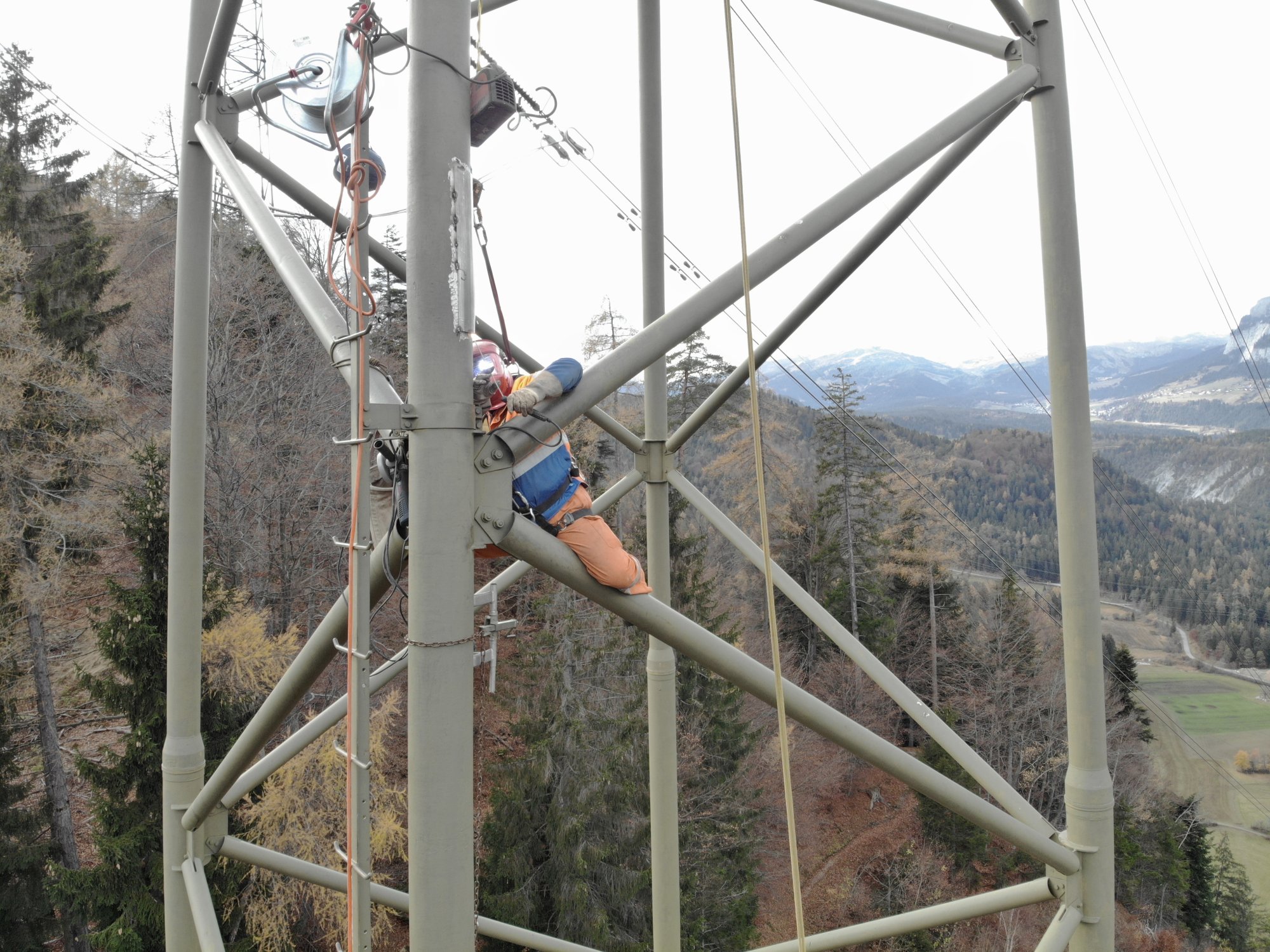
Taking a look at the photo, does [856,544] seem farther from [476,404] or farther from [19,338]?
[476,404]

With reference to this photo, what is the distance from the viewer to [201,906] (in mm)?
4453

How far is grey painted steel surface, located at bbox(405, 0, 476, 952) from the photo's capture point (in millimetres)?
2688

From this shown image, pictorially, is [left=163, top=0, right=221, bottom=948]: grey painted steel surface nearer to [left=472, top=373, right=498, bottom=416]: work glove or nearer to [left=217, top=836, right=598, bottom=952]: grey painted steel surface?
[left=217, top=836, right=598, bottom=952]: grey painted steel surface

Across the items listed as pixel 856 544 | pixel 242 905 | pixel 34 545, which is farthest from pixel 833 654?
pixel 34 545

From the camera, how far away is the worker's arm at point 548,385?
288cm

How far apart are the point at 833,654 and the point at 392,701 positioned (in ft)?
66.1

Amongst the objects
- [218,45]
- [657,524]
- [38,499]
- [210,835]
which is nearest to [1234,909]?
[657,524]

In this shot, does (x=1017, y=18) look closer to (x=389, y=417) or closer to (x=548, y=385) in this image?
(x=548, y=385)

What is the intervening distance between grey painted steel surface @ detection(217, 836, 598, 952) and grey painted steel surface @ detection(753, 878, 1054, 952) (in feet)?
5.41

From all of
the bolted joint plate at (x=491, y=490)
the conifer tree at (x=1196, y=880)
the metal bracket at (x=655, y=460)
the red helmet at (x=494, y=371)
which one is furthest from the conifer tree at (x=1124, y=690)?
the bolted joint plate at (x=491, y=490)

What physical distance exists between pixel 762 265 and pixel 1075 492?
1636 mm

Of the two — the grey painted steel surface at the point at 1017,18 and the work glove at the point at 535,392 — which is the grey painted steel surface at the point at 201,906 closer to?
the work glove at the point at 535,392

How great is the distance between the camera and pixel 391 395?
2922 millimetres

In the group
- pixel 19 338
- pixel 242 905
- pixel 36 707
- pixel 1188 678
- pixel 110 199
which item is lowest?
pixel 1188 678
